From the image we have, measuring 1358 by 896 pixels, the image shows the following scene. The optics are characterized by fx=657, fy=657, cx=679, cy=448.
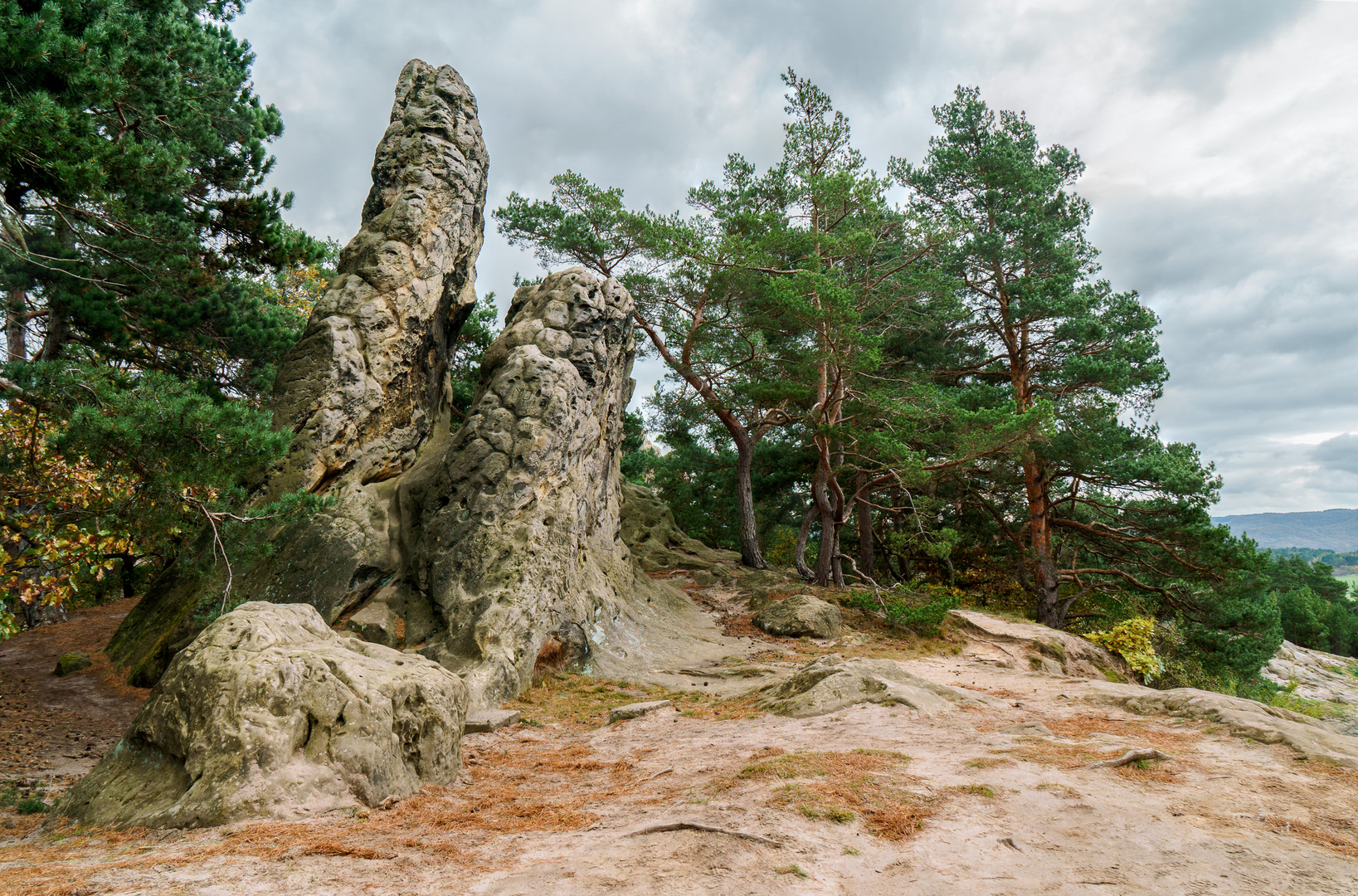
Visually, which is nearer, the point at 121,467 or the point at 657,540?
the point at 121,467

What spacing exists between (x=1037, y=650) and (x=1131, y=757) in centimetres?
911

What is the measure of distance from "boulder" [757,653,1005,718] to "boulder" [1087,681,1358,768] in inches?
58.4

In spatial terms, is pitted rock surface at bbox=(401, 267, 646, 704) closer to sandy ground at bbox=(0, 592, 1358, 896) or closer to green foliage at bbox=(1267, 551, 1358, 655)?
sandy ground at bbox=(0, 592, 1358, 896)

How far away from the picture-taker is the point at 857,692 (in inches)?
315

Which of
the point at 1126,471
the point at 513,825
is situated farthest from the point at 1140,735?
the point at 1126,471

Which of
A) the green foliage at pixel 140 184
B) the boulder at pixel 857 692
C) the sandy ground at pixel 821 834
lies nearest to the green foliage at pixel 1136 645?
the boulder at pixel 857 692

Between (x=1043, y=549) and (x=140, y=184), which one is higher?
(x=140, y=184)

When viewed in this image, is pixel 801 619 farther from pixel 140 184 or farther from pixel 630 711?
pixel 140 184

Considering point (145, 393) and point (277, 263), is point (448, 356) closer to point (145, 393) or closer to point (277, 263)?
point (277, 263)

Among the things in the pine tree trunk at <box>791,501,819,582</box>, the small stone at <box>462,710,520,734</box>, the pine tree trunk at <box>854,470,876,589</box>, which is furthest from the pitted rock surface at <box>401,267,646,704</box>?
the pine tree trunk at <box>854,470,876,589</box>

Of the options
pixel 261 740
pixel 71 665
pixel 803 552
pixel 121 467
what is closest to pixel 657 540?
pixel 803 552

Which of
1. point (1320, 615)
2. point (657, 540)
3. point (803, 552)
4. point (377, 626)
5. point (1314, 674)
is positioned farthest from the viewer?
point (1320, 615)

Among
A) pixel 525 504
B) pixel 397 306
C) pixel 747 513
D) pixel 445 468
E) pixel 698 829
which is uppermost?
pixel 397 306

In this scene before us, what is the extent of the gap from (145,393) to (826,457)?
565 inches
